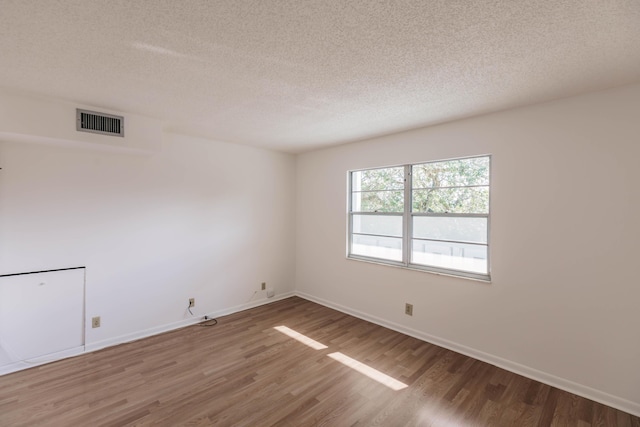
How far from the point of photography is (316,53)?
178 cm

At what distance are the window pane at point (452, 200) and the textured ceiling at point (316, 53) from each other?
0.82m

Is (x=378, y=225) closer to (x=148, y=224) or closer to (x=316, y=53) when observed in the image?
(x=316, y=53)

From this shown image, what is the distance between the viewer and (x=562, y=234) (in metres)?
2.44

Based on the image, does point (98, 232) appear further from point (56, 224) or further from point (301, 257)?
point (301, 257)

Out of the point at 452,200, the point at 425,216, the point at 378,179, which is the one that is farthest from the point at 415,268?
the point at 378,179

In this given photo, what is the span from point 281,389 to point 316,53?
2.57 metres

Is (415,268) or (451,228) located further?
(415,268)

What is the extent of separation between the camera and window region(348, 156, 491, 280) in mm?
3004

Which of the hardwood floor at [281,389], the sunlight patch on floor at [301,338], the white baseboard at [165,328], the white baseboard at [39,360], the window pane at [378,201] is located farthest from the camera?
the window pane at [378,201]

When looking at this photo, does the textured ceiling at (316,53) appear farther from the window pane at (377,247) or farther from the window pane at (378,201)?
the window pane at (377,247)

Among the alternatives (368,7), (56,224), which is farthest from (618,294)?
(56,224)

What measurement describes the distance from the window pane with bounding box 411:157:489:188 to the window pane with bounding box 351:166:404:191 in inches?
8.6

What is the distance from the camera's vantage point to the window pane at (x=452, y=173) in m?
2.98

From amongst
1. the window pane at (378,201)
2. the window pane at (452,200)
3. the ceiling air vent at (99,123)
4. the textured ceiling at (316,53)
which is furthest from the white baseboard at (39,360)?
the window pane at (452,200)
